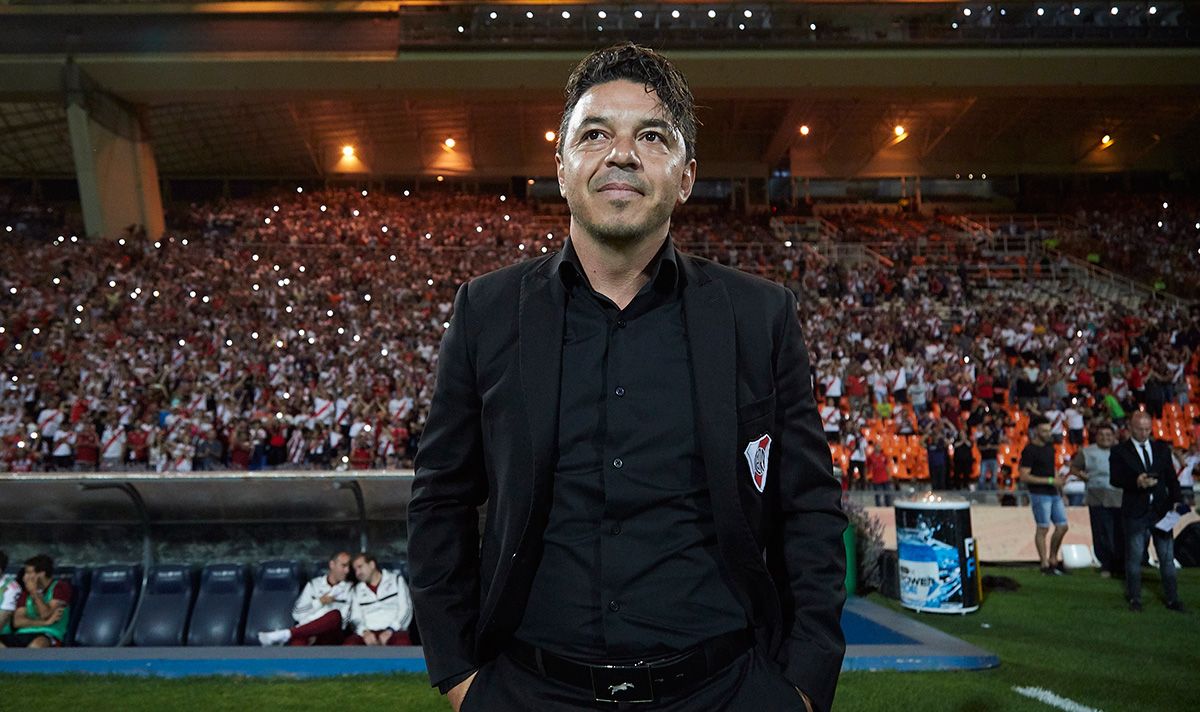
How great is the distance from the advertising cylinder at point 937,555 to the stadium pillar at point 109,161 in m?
26.6

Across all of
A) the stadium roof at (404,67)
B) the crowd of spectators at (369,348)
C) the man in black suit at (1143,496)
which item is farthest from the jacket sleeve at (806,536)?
the stadium roof at (404,67)

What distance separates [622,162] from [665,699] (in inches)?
38.2

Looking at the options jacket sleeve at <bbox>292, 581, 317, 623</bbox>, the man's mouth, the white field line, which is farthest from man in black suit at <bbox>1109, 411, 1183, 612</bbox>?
the man's mouth

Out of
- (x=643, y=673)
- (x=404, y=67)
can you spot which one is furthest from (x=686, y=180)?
(x=404, y=67)

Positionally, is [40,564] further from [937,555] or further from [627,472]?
[627,472]

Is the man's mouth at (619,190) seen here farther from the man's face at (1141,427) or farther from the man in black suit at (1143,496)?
the man's face at (1141,427)

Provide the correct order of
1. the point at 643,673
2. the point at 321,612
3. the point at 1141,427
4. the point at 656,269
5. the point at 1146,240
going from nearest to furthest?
the point at 643,673
the point at 656,269
the point at 321,612
the point at 1141,427
the point at 1146,240

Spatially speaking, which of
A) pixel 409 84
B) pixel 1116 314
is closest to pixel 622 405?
pixel 1116 314

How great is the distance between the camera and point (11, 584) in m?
7.45

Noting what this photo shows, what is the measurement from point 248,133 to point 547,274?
120ft

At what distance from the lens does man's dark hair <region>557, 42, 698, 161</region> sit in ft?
6.23

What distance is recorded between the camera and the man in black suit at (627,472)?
1775 mm

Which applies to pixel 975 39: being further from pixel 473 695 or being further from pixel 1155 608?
pixel 473 695

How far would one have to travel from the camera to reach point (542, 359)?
1846mm
